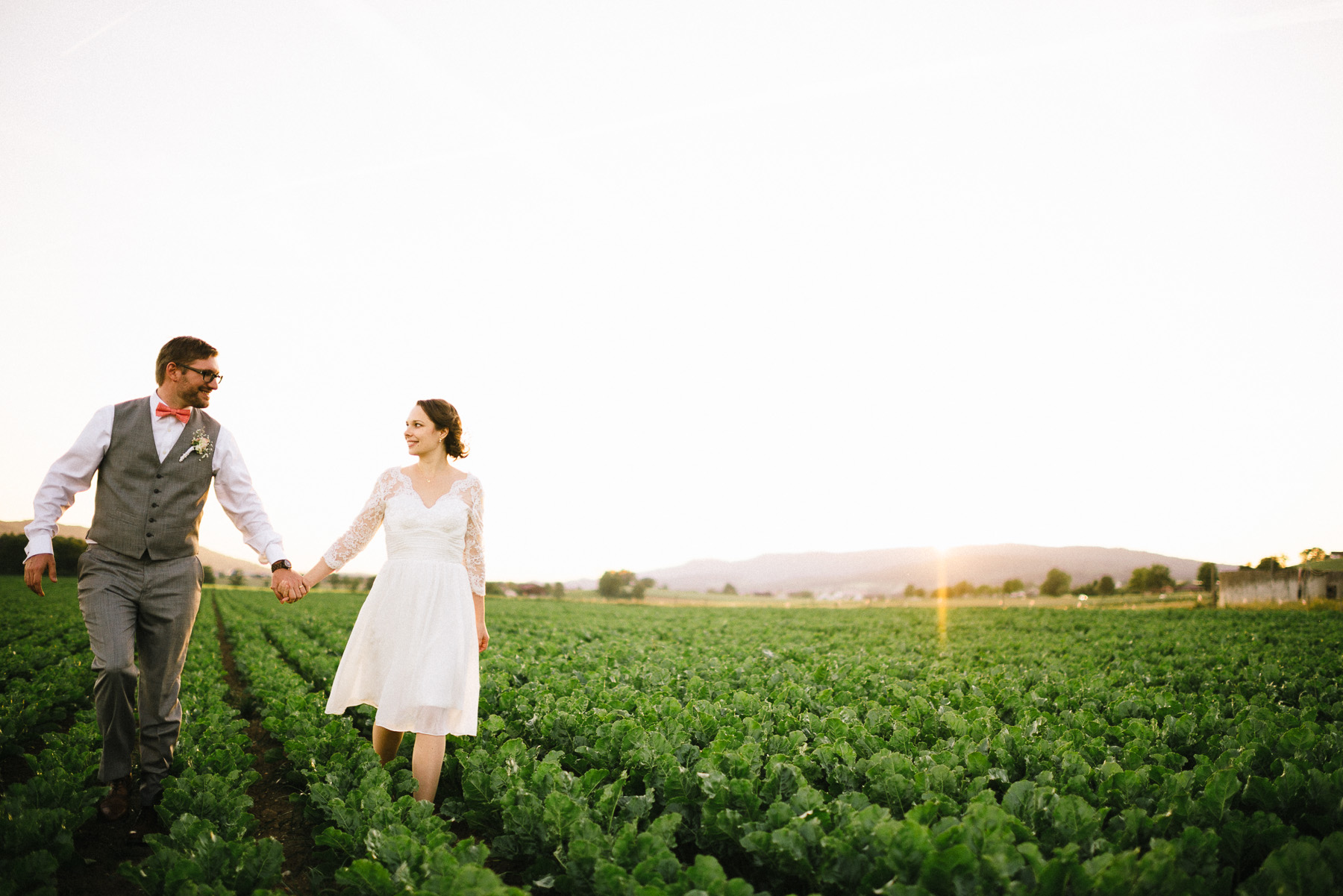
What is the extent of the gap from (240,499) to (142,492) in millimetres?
568

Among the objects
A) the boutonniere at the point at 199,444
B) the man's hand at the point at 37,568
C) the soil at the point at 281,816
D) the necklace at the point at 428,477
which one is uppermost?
the boutonniere at the point at 199,444

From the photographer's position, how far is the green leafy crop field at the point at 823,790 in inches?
107

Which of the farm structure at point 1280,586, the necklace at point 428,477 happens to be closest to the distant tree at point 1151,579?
the farm structure at point 1280,586

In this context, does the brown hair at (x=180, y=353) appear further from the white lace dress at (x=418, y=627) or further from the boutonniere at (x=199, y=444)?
the white lace dress at (x=418, y=627)

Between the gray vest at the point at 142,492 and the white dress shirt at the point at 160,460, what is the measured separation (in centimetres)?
5

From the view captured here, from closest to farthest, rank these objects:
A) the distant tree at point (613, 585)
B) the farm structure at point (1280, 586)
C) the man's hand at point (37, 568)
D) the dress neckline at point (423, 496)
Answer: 1. the man's hand at point (37, 568)
2. the dress neckline at point (423, 496)
3. the farm structure at point (1280, 586)
4. the distant tree at point (613, 585)

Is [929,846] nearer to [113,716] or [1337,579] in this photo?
[113,716]

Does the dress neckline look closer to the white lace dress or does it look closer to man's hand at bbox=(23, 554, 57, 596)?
the white lace dress

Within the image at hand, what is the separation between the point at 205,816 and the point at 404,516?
1.90 meters

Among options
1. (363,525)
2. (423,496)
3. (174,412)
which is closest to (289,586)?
(363,525)

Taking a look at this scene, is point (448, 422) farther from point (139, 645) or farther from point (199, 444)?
point (139, 645)

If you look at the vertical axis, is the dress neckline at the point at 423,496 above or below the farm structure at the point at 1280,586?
above

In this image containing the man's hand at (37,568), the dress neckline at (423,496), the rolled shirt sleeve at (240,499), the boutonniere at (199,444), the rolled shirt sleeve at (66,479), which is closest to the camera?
the man's hand at (37,568)

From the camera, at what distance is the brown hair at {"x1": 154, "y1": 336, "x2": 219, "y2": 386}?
416 cm
